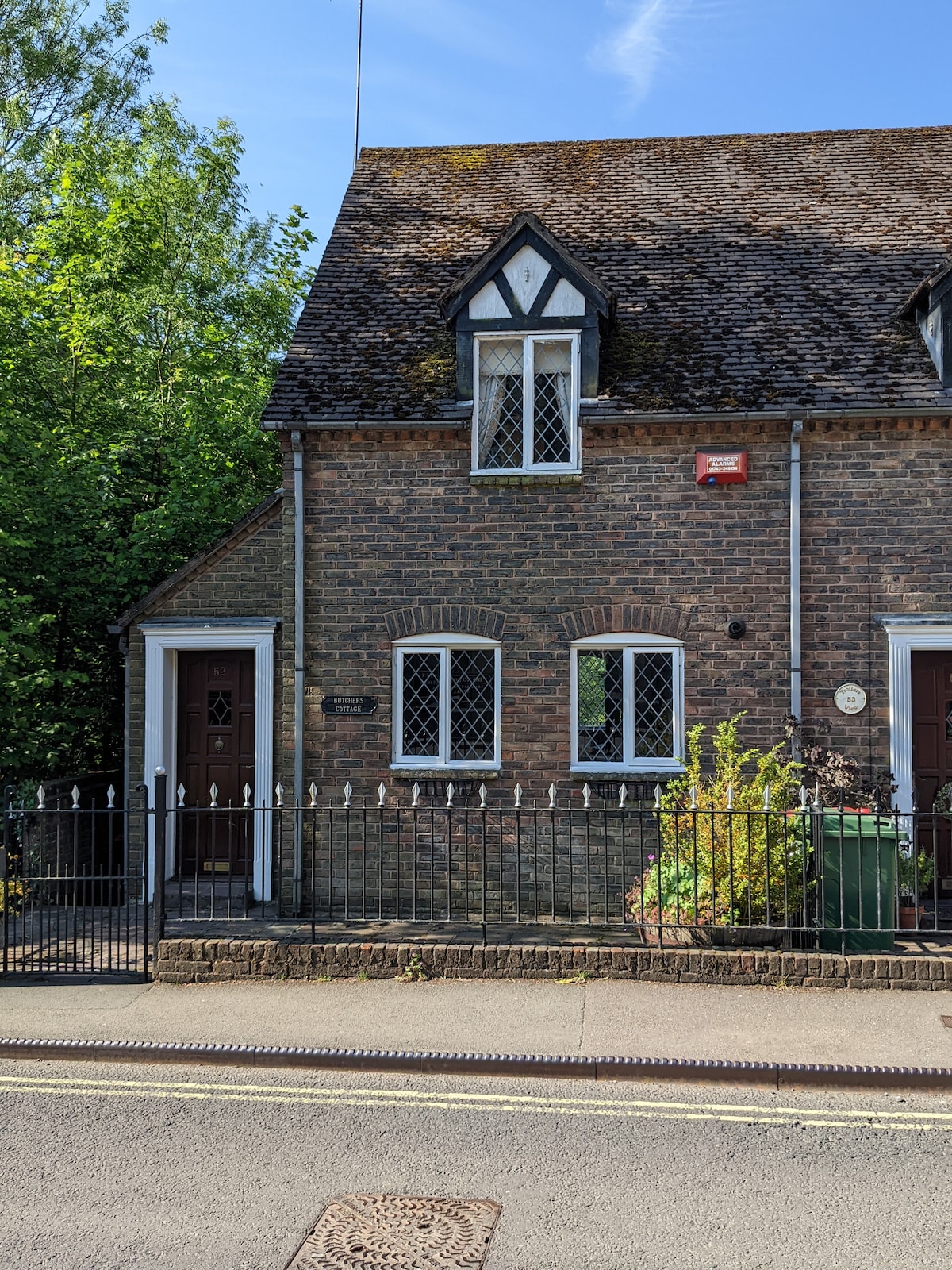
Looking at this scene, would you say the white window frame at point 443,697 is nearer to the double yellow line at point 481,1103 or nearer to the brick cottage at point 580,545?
the brick cottage at point 580,545

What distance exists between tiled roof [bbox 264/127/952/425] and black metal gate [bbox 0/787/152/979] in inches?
186

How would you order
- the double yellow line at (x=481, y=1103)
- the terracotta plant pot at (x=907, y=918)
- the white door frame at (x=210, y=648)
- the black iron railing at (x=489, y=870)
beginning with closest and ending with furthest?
1. the double yellow line at (x=481, y=1103)
2. the black iron railing at (x=489, y=870)
3. the terracotta plant pot at (x=907, y=918)
4. the white door frame at (x=210, y=648)

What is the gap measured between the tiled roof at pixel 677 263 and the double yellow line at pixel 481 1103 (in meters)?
6.71

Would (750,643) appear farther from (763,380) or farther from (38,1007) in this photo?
(38,1007)

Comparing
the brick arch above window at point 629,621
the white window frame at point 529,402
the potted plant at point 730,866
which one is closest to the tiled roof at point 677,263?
the white window frame at point 529,402

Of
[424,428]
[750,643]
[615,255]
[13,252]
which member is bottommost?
[750,643]

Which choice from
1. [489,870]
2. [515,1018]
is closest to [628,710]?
[489,870]

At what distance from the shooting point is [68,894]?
439 inches

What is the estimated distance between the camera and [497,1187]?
16.9 feet

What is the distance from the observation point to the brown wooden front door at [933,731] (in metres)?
10.9

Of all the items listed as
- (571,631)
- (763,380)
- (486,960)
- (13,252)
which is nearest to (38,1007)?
(486,960)

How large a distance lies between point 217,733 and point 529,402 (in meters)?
5.19

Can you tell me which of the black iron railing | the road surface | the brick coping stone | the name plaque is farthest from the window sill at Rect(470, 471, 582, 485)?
the road surface

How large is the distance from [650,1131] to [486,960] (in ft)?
8.65
